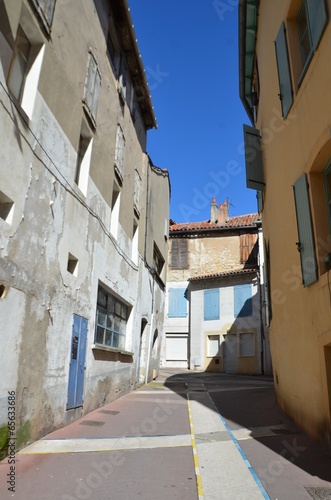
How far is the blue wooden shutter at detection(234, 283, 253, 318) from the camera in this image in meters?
21.9

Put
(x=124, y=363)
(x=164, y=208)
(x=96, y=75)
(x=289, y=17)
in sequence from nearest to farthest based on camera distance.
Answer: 1. (x=289, y=17)
2. (x=96, y=75)
3. (x=124, y=363)
4. (x=164, y=208)

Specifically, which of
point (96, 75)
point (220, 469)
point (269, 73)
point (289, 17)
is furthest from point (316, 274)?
point (96, 75)

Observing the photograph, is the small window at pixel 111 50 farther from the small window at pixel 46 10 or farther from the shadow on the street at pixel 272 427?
the shadow on the street at pixel 272 427

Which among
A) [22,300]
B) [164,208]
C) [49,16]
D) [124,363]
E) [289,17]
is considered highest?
[164,208]

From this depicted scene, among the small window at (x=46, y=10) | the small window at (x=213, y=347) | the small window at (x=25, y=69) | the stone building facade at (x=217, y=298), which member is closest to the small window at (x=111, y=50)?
the small window at (x=46, y=10)

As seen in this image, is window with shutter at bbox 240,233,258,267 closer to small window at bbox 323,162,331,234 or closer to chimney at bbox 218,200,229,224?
chimney at bbox 218,200,229,224

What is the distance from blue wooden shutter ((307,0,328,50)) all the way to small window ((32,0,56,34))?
13.3 feet

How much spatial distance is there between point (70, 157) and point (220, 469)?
551 centimetres

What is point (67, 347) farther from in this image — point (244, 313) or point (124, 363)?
point (244, 313)

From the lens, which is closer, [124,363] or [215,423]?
[215,423]

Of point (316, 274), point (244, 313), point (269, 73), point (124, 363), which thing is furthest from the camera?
point (244, 313)

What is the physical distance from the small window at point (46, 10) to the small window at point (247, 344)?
1866 centimetres

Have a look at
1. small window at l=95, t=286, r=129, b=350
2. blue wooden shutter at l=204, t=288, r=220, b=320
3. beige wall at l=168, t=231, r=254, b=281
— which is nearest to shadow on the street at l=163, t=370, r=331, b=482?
small window at l=95, t=286, r=129, b=350

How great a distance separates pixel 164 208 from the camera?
17594mm
